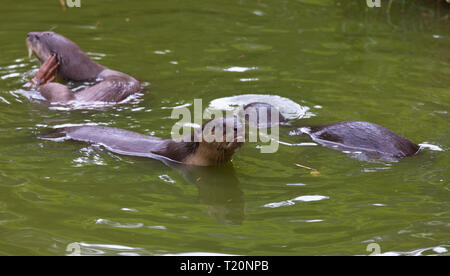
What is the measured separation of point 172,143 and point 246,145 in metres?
0.67

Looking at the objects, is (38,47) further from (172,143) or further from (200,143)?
(200,143)

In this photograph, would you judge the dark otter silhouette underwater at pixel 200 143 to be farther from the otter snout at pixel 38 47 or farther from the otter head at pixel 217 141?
the otter snout at pixel 38 47

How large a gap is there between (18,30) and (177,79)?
9.06ft

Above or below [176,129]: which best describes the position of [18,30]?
above

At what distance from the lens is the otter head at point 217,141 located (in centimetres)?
484

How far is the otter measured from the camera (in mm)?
5254

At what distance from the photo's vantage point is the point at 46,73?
290 inches

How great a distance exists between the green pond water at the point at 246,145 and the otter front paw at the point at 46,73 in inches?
8.8
